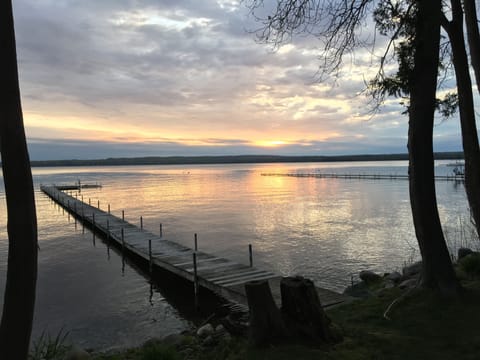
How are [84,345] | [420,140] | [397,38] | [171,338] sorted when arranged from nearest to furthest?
[420,140], [397,38], [171,338], [84,345]

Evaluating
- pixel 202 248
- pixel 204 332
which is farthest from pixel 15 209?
pixel 202 248

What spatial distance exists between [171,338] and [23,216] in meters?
6.81

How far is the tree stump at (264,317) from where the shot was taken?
5.63m

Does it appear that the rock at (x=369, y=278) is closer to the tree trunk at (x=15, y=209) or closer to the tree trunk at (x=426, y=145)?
the tree trunk at (x=426, y=145)

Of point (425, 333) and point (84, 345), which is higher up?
point (425, 333)

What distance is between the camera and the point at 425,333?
19.6 ft

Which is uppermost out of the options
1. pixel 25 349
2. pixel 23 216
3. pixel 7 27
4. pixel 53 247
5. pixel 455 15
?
pixel 455 15

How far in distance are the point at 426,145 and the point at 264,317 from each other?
4.24 meters

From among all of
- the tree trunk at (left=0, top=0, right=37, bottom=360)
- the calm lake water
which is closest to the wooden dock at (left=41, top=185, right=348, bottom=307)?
the calm lake water

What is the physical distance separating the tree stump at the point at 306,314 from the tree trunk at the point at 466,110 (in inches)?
205

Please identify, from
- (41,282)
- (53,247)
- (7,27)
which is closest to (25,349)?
(7,27)

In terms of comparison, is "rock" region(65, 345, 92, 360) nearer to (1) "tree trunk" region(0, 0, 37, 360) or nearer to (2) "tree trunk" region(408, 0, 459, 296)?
(1) "tree trunk" region(0, 0, 37, 360)

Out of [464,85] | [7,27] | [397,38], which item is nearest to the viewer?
[7,27]

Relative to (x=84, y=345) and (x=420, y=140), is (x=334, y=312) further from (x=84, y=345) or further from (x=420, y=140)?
(x=84, y=345)
